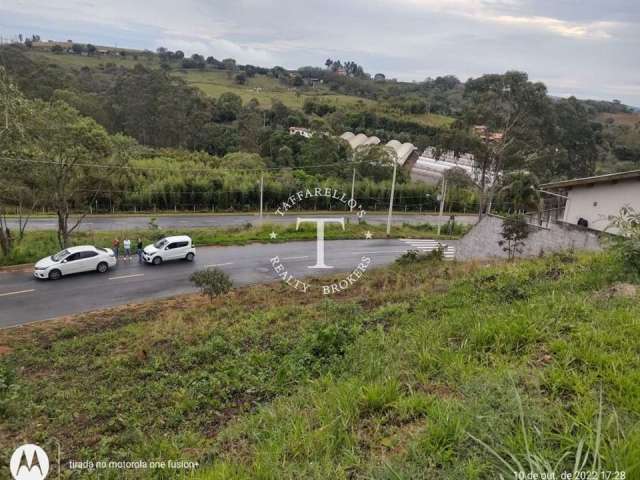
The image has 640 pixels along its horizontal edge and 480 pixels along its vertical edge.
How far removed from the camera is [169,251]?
63.0ft

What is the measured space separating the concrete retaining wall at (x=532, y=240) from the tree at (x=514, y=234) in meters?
0.45

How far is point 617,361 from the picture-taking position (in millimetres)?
4090

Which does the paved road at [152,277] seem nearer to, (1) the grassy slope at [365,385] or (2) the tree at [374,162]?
(1) the grassy slope at [365,385]

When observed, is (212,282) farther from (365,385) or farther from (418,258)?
(365,385)

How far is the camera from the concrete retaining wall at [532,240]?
49.3 feet

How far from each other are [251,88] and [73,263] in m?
83.8

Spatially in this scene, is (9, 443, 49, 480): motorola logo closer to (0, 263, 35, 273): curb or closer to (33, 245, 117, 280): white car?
(33, 245, 117, 280): white car

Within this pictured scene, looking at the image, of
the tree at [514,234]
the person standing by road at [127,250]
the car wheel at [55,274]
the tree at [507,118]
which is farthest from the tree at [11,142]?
the tree at [507,118]

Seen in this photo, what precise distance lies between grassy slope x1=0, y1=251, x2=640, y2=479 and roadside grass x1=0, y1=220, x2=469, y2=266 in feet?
34.5

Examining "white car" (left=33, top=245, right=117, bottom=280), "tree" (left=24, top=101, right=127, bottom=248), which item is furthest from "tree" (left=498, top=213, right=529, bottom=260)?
"tree" (left=24, top=101, right=127, bottom=248)

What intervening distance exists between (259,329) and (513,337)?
620 cm

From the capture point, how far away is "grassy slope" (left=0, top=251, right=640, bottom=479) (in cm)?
338

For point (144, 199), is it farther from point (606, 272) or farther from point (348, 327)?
point (606, 272)

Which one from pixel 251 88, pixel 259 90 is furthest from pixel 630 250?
pixel 251 88
